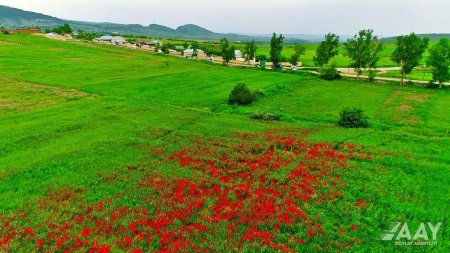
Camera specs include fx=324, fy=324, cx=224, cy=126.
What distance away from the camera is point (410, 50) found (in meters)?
70.6

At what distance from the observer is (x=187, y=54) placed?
13775cm

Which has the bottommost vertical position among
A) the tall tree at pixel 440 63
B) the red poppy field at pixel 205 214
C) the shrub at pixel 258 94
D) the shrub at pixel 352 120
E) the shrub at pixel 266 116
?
the red poppy field at pixel 205 214

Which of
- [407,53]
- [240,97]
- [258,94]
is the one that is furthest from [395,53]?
[240,97]

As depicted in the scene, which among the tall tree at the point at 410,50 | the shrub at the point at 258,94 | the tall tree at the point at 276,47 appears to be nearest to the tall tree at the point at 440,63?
the tall tree at the point at 410,50

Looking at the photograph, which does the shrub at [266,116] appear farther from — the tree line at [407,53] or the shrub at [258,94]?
the tree line at [407,53]

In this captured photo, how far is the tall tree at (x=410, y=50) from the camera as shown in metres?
70.2

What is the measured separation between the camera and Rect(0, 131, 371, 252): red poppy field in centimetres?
1516

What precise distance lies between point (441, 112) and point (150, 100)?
139ft

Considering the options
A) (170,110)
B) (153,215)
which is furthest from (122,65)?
(153,215)

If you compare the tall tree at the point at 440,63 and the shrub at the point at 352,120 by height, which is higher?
the tall tree at the point at 440,63

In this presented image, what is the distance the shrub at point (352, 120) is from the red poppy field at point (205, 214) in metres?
13.7

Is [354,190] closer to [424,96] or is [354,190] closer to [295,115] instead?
[295,115]

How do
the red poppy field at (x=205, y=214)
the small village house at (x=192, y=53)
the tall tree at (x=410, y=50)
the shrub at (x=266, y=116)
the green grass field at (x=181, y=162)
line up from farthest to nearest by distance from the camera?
the small village house at (x=192, y=53) → the tall tree at (x=410, y=50) → the shrub at (x=266, y=116) → the green grass field at (x=181, y=162) → the red poppy field at (x=205, y=214)

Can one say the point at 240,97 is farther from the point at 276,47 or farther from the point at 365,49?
the point at 276,47
